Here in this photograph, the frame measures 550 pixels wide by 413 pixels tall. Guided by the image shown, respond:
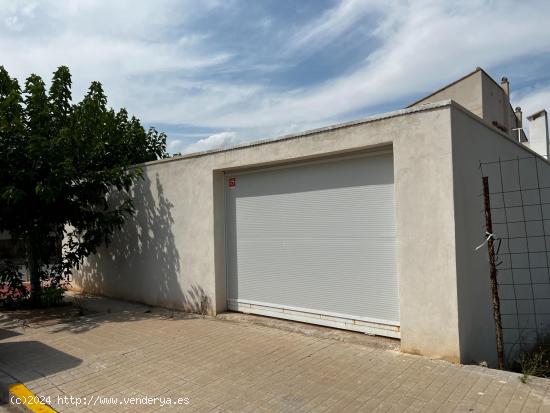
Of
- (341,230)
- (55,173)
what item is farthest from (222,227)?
(55,173)

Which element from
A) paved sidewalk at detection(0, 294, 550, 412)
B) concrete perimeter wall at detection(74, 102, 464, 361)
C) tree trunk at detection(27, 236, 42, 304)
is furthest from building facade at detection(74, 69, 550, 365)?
tree trunk at detection(27, 236, 42, 304)

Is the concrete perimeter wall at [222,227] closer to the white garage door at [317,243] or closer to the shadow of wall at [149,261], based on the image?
the shadow of wall at [149,261]

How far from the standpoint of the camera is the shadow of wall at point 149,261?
8.01 m

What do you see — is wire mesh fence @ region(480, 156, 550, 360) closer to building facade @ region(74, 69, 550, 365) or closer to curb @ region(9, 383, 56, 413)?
building facade @ region(74, 69, 550, 365)

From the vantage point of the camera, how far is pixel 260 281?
7.09 meters

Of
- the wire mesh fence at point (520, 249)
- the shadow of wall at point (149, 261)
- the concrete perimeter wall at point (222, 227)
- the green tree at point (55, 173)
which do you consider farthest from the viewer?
the shadow of wall at point (149, 261)

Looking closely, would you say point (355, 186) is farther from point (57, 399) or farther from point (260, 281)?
point (57, 399)

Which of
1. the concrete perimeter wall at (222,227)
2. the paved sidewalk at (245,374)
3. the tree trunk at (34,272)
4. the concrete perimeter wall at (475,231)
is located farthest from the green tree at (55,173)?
the concrete perimeter wall at (475,231)

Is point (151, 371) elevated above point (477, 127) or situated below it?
below

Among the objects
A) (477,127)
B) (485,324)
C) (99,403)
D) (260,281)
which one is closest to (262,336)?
(260,281)

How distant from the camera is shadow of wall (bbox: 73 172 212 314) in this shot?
801 centimetres

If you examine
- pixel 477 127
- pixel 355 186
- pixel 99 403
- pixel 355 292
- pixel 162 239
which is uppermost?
pixel 477 127

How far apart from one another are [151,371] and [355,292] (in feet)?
9.23

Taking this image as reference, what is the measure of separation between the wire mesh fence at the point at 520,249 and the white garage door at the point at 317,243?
1.47 meters
